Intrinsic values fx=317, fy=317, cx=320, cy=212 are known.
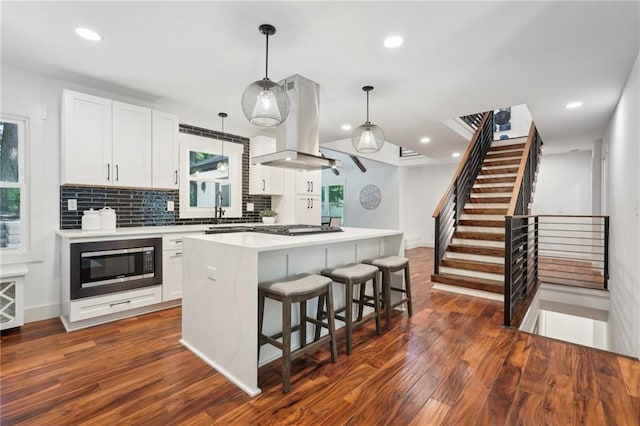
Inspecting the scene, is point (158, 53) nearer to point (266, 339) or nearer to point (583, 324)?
point (266, 339)

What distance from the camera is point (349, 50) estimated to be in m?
2.59

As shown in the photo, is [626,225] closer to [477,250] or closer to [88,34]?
[477,250]

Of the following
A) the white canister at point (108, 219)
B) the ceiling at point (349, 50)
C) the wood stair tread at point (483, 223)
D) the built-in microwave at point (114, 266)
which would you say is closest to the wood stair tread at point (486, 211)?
the wood stair tread at point (483, 223)

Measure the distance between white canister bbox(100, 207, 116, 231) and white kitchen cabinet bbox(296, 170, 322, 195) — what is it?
2672 millimetres

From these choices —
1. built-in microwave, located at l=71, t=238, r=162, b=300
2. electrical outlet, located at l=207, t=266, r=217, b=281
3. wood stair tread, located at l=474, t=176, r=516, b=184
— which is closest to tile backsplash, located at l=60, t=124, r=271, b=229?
built-in microwave, located at l=71, t=238, r=162, b=300

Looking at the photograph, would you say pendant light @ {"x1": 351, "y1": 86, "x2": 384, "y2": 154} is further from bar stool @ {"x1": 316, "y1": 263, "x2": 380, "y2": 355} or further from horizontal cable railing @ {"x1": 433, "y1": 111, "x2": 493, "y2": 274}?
horizontal cable railing @ {"x1": 433, "y1": 111, "x2": 493, "y2": 274}

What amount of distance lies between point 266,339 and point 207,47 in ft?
7.50

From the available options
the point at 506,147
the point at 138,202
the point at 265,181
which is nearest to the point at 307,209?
the point at 265,181

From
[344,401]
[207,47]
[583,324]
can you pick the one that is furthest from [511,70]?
[583,324]

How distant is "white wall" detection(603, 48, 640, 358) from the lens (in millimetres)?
2639

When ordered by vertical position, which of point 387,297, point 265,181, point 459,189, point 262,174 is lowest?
point 387,297

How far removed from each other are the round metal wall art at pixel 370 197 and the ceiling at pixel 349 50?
5.31 m

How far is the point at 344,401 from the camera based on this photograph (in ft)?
6.16

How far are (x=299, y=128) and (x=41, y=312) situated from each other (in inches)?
125
